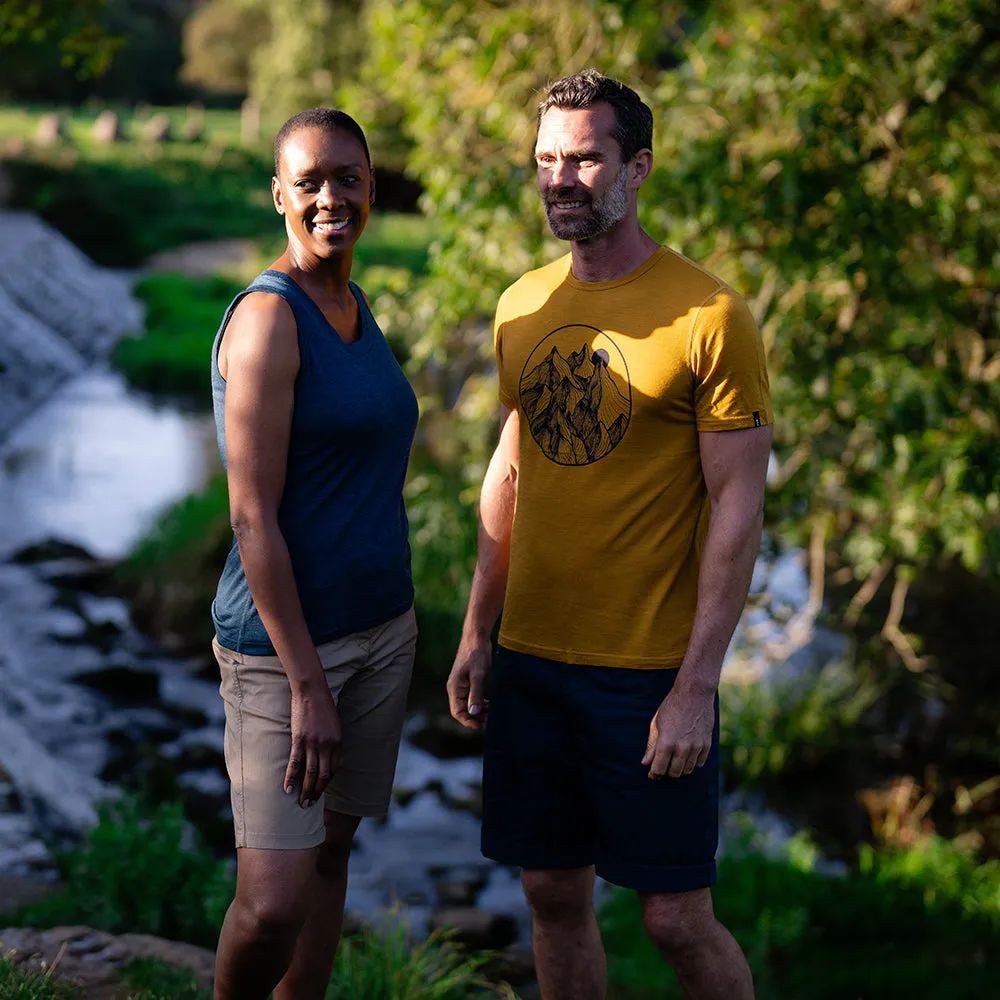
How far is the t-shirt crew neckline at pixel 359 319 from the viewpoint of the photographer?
253cm

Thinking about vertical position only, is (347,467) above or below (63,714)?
above

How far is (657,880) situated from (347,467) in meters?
1.01

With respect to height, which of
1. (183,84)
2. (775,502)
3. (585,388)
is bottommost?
(775,502)

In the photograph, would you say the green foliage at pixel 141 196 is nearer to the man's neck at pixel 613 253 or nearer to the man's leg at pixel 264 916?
the man's neck at pixel 613 253

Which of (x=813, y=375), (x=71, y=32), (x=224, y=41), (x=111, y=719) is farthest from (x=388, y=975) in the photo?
(x=224, y=41)

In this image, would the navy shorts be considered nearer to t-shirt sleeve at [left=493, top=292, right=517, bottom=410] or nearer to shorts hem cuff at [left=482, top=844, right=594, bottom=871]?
shorts hem cuff at [left=482, top=844, right=594, bottom=871]

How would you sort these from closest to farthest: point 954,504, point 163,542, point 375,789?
point 375,789 → point 954,504 → point 163,542

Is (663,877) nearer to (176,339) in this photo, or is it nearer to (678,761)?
(678,761)

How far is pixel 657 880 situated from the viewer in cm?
262

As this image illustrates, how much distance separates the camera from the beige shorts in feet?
8.27

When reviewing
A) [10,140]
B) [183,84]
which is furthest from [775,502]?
[183,84]

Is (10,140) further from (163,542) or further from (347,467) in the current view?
(347,467)

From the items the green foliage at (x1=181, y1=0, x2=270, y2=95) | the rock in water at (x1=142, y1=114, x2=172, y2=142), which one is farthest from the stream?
the green foliage at (x1=181, y1=0, x2=270, y2=95)

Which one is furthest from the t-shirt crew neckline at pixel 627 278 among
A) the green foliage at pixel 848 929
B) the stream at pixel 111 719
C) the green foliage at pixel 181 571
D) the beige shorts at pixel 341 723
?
the green foliage at pixel 181 571
